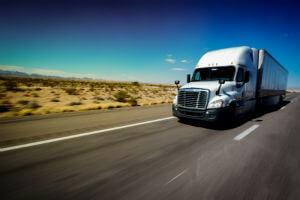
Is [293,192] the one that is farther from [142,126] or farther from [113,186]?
[142,126]

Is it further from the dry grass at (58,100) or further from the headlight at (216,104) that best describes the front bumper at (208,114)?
the dry grass at (58,100)

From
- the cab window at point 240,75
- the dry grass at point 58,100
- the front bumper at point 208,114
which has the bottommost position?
the dry grass at point 58,100

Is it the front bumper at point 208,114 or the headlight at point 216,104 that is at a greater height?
the headlight at point 216,104

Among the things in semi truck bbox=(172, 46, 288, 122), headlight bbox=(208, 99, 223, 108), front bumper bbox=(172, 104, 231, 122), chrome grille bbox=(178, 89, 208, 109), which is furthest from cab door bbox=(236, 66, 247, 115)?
chrome grille bbox=(178, 89, 208, 109)

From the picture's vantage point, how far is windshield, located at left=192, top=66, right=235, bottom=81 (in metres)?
5.78

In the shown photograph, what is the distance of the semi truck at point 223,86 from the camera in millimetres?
4758

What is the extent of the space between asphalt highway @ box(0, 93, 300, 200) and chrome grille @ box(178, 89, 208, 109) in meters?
1.08

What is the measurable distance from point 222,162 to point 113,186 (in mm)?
2079

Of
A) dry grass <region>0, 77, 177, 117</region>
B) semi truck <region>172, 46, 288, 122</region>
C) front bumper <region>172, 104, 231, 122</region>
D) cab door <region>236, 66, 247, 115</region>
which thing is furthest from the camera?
dry grass <region>0, 77, 177, 117</region>

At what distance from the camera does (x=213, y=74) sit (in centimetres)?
610

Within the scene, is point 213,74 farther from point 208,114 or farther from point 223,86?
point 208,114

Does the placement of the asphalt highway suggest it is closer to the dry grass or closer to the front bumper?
A: the front bumper

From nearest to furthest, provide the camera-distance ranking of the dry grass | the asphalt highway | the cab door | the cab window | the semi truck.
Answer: the asphalt highway < the semi truck < the cab door < the cab window < the dry grass

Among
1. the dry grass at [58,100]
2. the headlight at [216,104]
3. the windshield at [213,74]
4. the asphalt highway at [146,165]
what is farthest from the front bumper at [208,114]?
the dry grass at [58,100]
